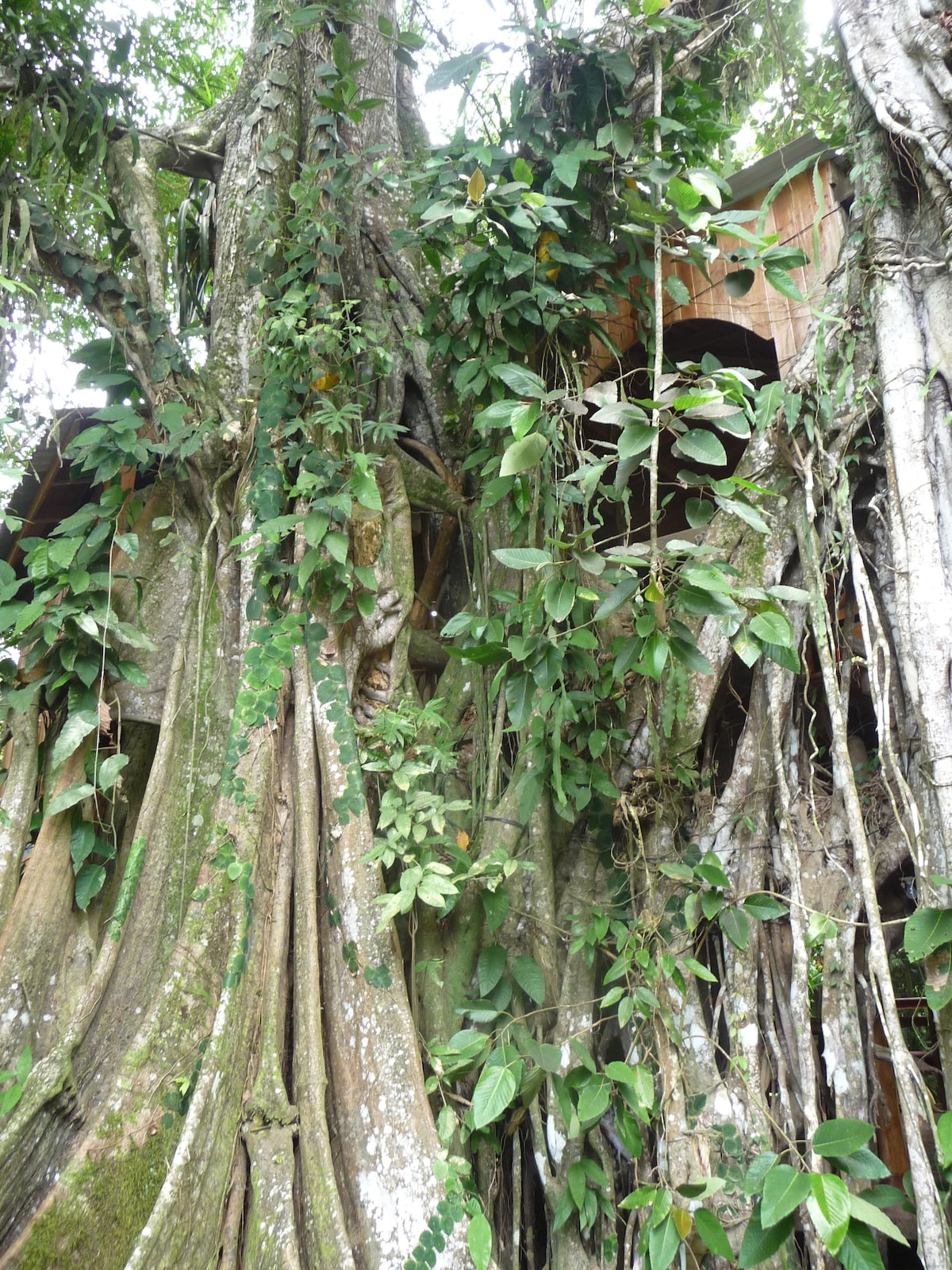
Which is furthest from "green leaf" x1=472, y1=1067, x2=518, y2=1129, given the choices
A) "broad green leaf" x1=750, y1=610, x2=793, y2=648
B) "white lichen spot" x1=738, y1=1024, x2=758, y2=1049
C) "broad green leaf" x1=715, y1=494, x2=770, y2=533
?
"broad green leaf" x1=715, y1=494, x2=770, y2=533

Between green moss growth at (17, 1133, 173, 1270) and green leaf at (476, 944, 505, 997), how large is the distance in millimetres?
842

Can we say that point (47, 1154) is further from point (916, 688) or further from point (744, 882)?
point (916, 688)

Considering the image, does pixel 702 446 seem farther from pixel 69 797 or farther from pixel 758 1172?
pixel 69 797

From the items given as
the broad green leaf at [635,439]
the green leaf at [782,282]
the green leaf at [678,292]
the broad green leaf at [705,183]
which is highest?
the green leaf at [678,292]

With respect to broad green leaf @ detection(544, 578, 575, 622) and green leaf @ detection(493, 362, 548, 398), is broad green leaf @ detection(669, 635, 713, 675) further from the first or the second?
green leaf @ detection(493, 362, 548, 398)

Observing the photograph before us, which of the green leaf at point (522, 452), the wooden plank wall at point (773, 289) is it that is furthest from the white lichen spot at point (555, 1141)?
the wooden plank wall at point (773, 289)

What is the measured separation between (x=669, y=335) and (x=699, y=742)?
242 centimetres

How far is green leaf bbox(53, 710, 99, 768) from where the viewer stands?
8.71 ft

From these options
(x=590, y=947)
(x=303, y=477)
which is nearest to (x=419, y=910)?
(x=590, y=947)

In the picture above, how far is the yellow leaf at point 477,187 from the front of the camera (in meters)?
2.37

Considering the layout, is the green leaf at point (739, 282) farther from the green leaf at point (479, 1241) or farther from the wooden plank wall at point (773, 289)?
the green leaf at point (479, 1241)

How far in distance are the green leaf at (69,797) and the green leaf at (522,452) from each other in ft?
5.45

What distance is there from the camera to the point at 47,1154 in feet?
7.15

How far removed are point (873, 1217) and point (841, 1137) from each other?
152 mm
